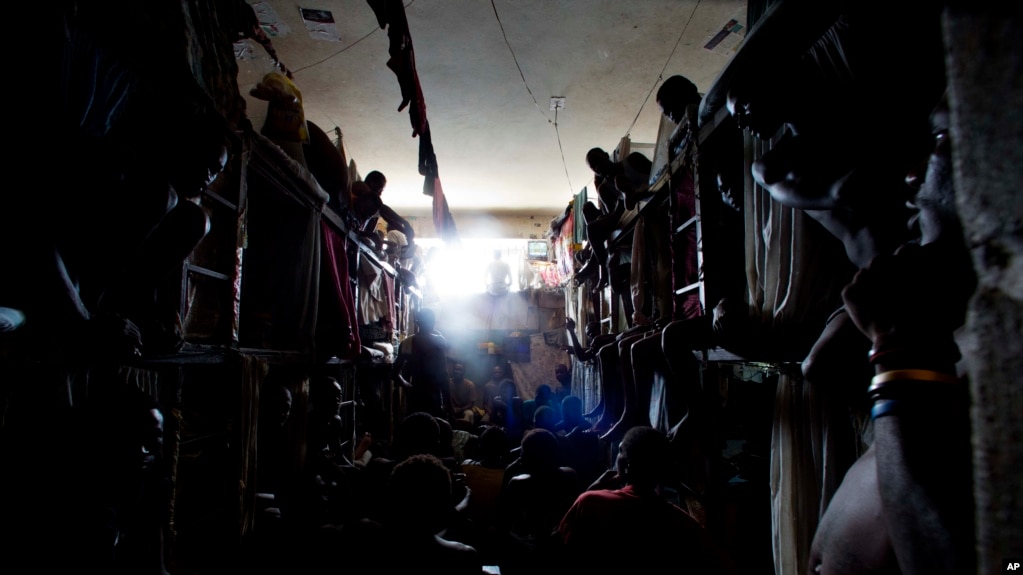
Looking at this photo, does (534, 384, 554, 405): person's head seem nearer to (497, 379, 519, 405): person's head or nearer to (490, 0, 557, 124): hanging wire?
(497, 379, 519, 405): person's head

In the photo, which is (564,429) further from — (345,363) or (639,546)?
(639,546)

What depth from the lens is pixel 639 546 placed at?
252 centimetres

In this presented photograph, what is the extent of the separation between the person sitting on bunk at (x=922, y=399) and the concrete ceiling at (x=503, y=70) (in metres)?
4.86

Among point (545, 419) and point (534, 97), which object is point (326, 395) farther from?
point (534, 97)

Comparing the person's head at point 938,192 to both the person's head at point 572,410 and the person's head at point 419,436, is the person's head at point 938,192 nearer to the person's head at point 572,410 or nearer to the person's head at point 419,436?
the person's head at point 419,436

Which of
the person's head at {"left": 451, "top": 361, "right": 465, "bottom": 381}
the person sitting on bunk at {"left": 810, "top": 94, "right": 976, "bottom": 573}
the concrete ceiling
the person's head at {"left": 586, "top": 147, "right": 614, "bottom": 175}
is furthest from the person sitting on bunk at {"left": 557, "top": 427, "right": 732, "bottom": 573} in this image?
the person's head at {"left": 451, "top": 361, "right": 465, "bottom": 381}

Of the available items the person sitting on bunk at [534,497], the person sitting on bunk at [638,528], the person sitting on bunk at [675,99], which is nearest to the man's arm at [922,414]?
the person sitting on bunk at [638,528]

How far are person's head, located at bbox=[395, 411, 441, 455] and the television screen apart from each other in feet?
28.9

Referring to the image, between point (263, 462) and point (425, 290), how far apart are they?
894 cm

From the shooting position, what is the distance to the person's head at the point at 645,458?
2.67 m

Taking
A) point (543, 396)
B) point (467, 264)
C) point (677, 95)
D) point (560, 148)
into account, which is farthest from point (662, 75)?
point (467, 264)

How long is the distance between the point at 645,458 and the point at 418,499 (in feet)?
4.25

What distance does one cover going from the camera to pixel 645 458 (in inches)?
106

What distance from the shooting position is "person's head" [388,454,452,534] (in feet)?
7.91
